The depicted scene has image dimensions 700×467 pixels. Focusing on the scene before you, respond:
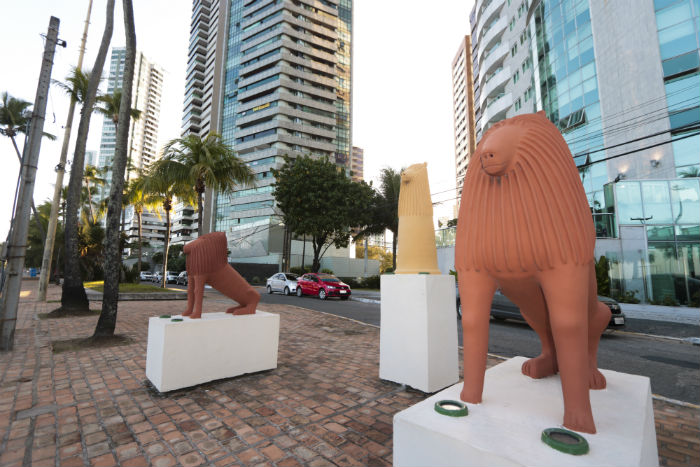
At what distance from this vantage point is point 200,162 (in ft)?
32.6

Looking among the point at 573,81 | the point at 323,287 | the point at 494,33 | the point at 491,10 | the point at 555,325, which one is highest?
the point at 491,10

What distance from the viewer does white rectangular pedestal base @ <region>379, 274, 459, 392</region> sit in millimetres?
3805

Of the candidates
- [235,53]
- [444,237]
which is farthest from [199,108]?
[444,237]

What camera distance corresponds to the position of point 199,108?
70375 millimetres

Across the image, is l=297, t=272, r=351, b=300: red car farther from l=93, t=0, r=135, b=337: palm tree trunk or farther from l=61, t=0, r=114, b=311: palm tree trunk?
l=93, t=0, r=135, b=337: palm tree trunk

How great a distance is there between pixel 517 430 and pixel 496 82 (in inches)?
1464

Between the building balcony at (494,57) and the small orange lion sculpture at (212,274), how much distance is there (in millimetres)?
36032

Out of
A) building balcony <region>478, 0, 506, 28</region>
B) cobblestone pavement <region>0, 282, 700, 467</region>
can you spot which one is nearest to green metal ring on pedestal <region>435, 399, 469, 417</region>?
cobblestone pavement <region>0, 282, 700, 467</region>

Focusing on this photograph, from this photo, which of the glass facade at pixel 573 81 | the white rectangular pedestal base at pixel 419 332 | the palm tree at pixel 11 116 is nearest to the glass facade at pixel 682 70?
the glass facade at pixel 573 81

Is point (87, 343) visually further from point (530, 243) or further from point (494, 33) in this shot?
point (494, 33)

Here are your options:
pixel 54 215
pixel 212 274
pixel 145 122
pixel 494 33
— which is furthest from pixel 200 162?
pixel 145 122

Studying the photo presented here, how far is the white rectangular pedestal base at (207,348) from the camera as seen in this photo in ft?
12.1

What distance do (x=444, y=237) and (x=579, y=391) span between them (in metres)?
21.2

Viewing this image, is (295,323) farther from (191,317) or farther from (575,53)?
(575,53)
